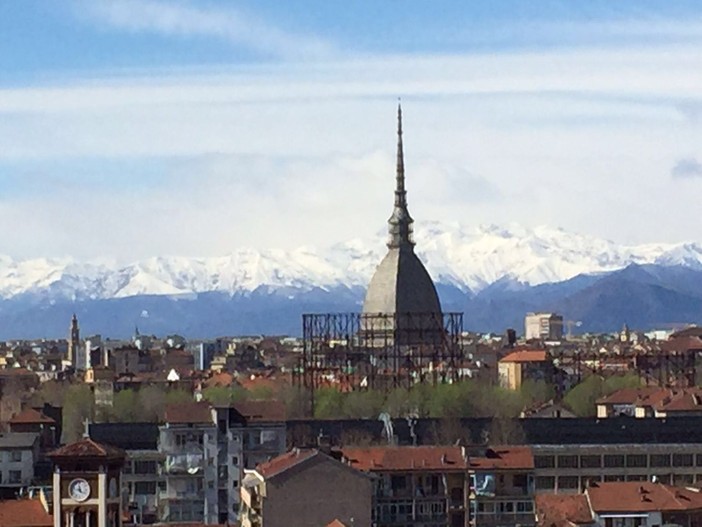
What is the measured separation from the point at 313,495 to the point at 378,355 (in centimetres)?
6408

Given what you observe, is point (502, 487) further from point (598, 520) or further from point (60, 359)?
point (60, 359)

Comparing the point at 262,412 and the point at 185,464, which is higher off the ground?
the point at 262,412

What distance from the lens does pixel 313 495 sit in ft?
196

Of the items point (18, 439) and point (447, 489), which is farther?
point (18, 439)

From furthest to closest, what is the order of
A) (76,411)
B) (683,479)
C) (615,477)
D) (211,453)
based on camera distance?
(76,411) → (683,479) → (615,477) → (211,453)

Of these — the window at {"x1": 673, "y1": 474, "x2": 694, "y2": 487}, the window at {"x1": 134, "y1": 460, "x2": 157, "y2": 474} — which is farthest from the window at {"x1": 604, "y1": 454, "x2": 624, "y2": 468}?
the window at {"x1": 134, "y1": 460, "x2": 157, "y2": 474}

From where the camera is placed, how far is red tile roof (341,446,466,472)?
209ft

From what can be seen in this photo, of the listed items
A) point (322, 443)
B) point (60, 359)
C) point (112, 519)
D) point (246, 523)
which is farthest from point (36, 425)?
point (60, 359)

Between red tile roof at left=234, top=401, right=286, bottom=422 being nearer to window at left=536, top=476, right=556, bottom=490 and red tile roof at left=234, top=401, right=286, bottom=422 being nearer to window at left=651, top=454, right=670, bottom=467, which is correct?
window at left=536, top=476, right=556, bottom=490

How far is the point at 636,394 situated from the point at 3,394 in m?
37.7

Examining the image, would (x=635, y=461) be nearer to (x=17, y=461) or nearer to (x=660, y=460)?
(x=660, y=460)

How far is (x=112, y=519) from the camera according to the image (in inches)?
1558

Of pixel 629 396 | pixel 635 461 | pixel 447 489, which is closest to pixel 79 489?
pixel 447 489

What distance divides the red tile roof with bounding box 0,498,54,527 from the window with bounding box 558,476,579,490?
1182 inches
